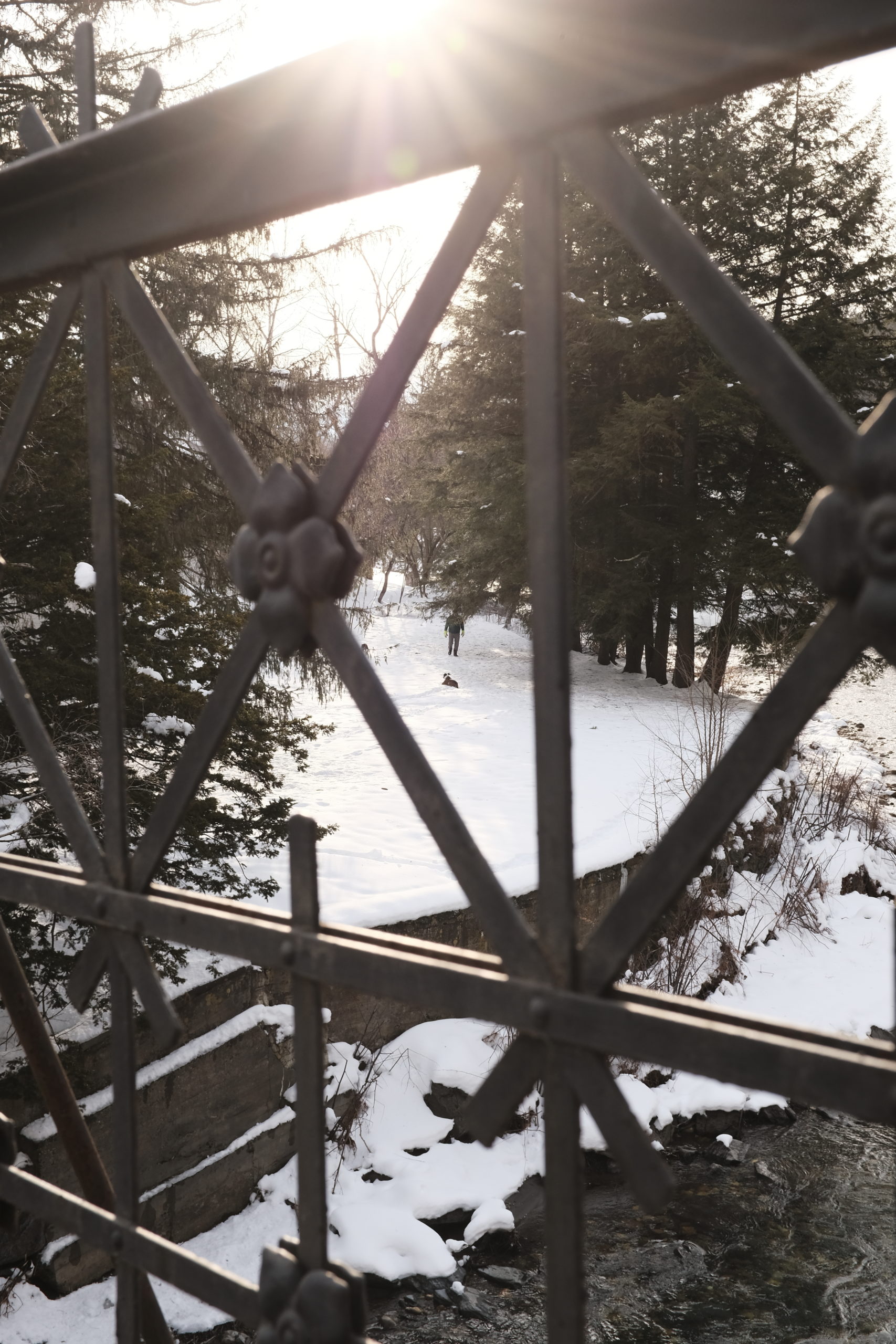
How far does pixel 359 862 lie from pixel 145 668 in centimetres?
327

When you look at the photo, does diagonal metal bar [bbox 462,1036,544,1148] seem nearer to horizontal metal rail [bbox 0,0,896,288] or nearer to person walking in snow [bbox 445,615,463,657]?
horizontal metal rail [bbox 0,0,896,288]

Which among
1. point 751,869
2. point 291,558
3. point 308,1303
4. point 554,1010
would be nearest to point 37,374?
point 291,558

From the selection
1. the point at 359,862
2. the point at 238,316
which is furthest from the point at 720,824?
the point at 238,316

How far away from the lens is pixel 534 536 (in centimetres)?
84

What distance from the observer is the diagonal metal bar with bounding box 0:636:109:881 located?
1.22 meters

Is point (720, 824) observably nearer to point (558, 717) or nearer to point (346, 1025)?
point (558, 717)

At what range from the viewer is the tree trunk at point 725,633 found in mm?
13344

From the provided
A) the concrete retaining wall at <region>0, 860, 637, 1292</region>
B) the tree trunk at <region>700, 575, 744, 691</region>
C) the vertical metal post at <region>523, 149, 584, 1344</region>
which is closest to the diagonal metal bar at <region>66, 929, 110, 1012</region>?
the vertical metal post at <region>523, 149, 584, 1344</region>

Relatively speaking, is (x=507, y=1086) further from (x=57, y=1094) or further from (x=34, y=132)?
(x=34, y=132)

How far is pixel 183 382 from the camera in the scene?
1109 millimetres

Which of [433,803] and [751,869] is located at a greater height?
[433,803]

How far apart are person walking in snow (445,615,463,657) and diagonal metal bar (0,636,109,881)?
1803cm

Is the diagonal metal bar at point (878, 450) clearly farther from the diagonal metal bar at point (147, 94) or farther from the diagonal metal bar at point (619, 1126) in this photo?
the diagonal metal bar at point (147, 94)

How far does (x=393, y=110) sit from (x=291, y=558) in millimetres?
412
